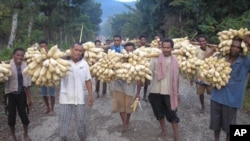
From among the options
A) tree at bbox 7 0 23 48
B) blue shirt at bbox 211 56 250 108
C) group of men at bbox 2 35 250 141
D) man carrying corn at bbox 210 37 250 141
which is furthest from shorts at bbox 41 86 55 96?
tree at bbox 7 0 23 48

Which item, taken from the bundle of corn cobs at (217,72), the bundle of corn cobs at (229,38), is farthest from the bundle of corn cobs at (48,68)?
the bundle of corn cobs at (229,38)

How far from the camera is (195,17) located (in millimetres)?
20875

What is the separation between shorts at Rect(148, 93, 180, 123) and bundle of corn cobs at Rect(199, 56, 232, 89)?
0.92 metres

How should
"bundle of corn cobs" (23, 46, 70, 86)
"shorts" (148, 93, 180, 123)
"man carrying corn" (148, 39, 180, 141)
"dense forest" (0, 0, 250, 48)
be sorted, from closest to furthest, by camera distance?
"bundle of corn cobs" (23, 46, 70, 86)
"man carrying corn" (148, 39, 180, 141)
"shorts" (148, 93, 180, 123)
"dense forest" (0, 0, 250, 48)

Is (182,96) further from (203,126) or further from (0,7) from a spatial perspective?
(0,7)

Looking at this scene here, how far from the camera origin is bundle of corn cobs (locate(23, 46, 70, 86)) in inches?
180

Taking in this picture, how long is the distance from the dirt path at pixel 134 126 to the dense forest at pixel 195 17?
1.94 meters

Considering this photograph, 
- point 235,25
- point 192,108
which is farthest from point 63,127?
point 235,25

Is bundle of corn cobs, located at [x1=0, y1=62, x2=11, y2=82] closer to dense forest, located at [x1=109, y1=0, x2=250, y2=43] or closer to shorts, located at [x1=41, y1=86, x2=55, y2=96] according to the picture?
shorts, located at [x1=41, y1=86, x2=55, y2=96]

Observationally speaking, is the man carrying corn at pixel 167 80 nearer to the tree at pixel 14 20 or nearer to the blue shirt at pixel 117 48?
the blue shirt at pixel 117 48

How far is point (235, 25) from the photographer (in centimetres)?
1148

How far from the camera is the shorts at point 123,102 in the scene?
639cm

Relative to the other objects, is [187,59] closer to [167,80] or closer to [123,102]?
[167,80]

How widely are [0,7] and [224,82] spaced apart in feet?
39.5
